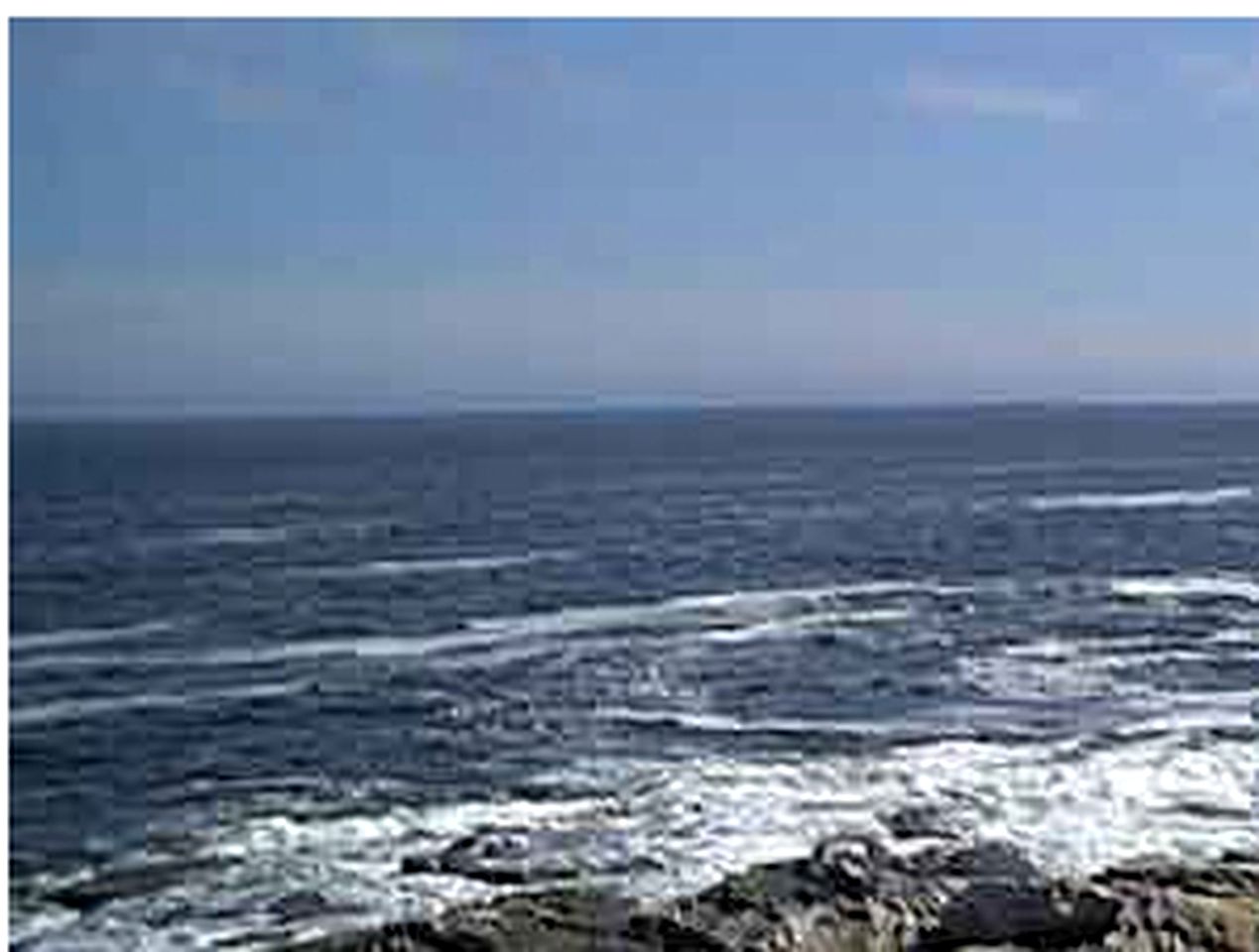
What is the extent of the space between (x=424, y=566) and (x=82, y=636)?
1231 centimetres

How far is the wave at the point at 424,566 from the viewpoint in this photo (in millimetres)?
43500

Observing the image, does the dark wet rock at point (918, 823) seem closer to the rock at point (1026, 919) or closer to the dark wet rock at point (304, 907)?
the rock at point (1026, 919)

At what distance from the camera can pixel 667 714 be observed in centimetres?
2517

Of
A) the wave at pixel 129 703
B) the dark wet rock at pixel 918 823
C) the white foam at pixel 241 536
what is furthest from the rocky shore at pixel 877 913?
the white foam at pixel 241 536

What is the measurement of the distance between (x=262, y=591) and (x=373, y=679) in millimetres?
11612

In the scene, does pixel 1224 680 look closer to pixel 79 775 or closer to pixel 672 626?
pixel 672 626

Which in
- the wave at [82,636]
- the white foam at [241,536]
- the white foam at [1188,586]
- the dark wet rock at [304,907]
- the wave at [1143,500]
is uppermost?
the dark wet rock at [304,907]

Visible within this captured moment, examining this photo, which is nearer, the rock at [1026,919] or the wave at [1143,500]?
the rock at [1026,919]

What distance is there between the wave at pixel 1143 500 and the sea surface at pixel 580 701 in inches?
175

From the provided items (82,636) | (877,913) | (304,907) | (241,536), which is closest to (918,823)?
(877,913)

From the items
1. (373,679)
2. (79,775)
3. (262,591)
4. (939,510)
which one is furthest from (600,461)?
(79,775)

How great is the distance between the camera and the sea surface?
17.8 metres

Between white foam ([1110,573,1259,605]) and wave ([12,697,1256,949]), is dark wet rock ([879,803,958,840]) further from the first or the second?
white foam ([1110,573,1259,605])

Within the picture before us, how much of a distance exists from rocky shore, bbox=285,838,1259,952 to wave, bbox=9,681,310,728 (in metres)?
11.4
